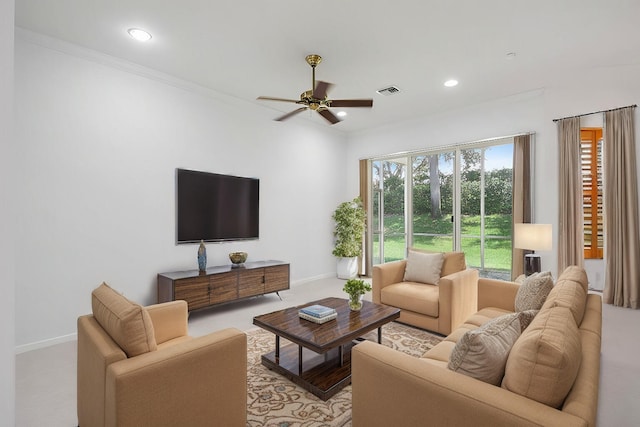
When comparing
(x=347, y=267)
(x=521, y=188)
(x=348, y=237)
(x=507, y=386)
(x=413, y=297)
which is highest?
(x=521, y=188)

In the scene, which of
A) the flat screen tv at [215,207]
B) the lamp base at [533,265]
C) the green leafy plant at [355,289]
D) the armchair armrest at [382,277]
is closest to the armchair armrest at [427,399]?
the green leafy plant at [355,289]

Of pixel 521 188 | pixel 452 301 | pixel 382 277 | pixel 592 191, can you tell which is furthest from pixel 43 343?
pixel 592 191

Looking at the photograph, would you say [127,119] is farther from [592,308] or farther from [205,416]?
[592,308]

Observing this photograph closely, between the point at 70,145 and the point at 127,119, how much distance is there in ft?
2.19

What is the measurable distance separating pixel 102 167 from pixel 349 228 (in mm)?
4037

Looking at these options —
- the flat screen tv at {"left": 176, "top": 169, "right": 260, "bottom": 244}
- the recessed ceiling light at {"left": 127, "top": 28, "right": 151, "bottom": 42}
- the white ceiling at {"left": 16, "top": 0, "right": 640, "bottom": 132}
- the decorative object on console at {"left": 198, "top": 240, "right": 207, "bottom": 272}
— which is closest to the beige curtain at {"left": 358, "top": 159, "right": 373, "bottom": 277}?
the white ceiling at {"left": 16, "top": 0, "right": 640, "bottom": 132}

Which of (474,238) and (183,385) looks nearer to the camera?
(183,385)

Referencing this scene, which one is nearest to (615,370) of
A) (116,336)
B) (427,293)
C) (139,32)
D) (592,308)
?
(592,308)

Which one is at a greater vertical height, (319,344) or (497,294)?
(497,294)

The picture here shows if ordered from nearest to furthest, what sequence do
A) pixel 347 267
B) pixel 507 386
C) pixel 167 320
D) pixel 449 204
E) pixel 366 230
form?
pixel 507 386, pixel 167 320, pixel 449 204, pixel 347 267, pixel 366 230

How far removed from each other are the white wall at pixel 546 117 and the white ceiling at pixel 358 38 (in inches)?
11.6

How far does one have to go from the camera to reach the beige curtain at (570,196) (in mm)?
4367

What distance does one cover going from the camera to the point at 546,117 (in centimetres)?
457

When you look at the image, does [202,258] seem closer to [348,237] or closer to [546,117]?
[348,237]
